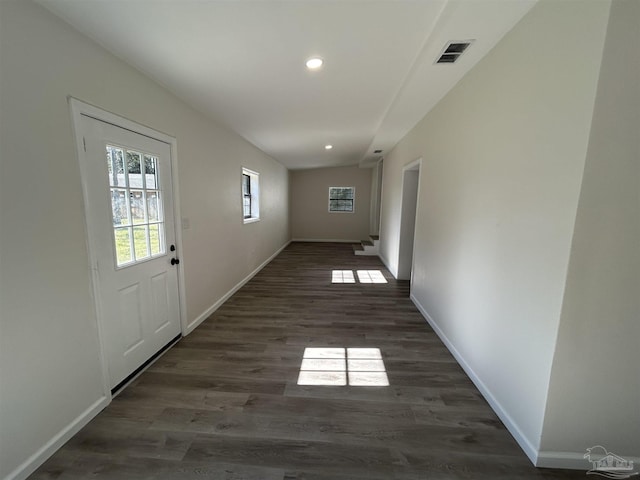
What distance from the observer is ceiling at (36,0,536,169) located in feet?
4.79

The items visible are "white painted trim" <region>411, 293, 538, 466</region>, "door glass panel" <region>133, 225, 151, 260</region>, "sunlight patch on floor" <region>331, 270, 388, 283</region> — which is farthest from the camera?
"sunlight patch on floor" <region>331, 270, 388, 283</region>

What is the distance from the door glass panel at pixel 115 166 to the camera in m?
1.90

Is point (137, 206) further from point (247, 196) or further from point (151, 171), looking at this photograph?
point (247, 196)

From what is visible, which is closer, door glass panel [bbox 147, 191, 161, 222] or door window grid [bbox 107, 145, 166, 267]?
door window grid [bbox 107, 145, 166, 267]

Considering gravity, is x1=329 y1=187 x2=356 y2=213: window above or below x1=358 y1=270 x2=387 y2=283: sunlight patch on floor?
above

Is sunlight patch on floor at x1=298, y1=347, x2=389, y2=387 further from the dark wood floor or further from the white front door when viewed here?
the white front door

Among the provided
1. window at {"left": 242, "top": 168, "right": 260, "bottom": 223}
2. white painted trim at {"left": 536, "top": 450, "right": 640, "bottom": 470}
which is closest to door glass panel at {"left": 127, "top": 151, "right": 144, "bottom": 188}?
window at {"left": 242, "top": 168, "right": 260, "bottom": 223}

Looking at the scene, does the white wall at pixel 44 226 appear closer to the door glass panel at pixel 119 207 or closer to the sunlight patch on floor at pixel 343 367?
the door glass panel at pixel 119 207

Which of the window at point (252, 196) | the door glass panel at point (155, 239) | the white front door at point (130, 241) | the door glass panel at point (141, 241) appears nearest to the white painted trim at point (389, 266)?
the window at point (252, 196)

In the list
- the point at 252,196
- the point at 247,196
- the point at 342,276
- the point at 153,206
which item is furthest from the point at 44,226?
the point at 342,276

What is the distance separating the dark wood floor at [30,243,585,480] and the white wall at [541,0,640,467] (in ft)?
1.02

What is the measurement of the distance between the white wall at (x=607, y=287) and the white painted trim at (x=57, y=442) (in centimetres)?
280

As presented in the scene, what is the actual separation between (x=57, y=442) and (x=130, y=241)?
1313mm

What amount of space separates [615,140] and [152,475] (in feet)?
9.27
